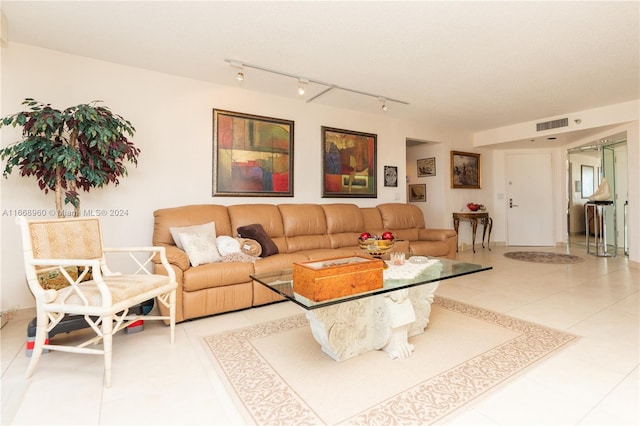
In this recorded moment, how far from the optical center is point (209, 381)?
1735 millimetres

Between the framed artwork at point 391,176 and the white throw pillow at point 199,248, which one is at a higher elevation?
the framed artwork at point 391,176

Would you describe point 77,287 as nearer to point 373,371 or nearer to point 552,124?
point 373,371

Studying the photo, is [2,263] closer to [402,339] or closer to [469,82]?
[402,339]

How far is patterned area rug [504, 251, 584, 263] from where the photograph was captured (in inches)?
198

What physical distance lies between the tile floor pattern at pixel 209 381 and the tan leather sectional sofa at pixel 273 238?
19 centimetres

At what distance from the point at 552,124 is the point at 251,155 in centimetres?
510

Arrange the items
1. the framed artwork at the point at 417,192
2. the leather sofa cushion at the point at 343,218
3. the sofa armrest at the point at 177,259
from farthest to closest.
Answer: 1. the framed artwork at the point at 417,192
2. the leather sofa cushion at the point at 343,218
3. the sofa armrest at the point at 177,259

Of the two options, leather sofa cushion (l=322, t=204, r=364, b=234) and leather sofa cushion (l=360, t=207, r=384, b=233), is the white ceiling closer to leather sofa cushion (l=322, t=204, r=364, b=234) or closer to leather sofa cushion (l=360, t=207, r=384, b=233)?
leather sofa cushion (l=322, t=204, r=364, b=234)

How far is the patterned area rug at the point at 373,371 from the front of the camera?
1463 mm

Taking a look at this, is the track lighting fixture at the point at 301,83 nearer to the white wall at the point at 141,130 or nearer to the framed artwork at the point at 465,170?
the white wall at the point at 141,130

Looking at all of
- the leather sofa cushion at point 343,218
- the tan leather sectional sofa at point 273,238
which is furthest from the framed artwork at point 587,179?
the leather sofa cushion at point 343,218

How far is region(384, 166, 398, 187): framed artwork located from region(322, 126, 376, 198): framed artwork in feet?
0.85

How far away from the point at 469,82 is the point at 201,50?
9.99 ft

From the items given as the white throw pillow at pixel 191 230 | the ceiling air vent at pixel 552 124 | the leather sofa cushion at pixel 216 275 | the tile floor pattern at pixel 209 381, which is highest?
the ceiling air vent at pixel 552 124
